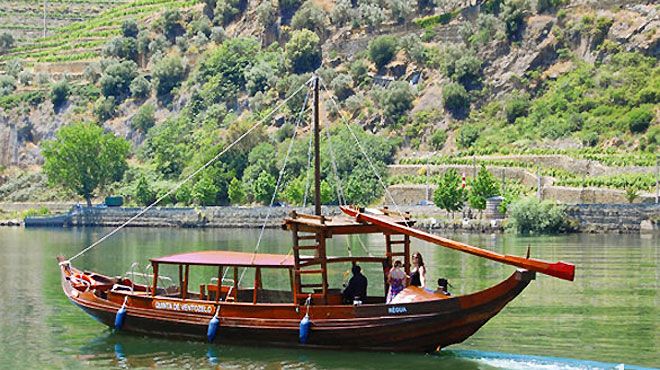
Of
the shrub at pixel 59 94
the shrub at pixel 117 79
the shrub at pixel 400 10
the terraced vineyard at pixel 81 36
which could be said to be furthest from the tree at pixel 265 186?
the terraced vineyard at pixel 81 36

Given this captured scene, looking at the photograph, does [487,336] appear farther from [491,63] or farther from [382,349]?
[491,63]

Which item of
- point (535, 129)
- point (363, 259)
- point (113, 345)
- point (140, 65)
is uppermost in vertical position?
point (140, 65)

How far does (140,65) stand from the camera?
17050 cm

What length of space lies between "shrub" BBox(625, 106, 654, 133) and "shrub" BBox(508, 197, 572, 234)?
1998 centimetres

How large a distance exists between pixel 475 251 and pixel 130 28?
471 feet

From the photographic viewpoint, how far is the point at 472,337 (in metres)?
39.3

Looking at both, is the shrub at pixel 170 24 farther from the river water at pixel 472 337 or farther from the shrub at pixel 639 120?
the river water at pixel 472 337

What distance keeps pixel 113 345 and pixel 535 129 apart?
8271cm

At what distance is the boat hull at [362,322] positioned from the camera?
114ft

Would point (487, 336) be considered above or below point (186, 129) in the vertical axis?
below

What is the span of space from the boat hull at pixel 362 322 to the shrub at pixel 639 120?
7837cm

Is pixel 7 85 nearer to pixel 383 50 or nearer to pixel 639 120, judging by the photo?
pixel 383 50

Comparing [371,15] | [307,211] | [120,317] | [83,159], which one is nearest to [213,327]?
[120,317]

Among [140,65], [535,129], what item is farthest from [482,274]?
[140,65]
